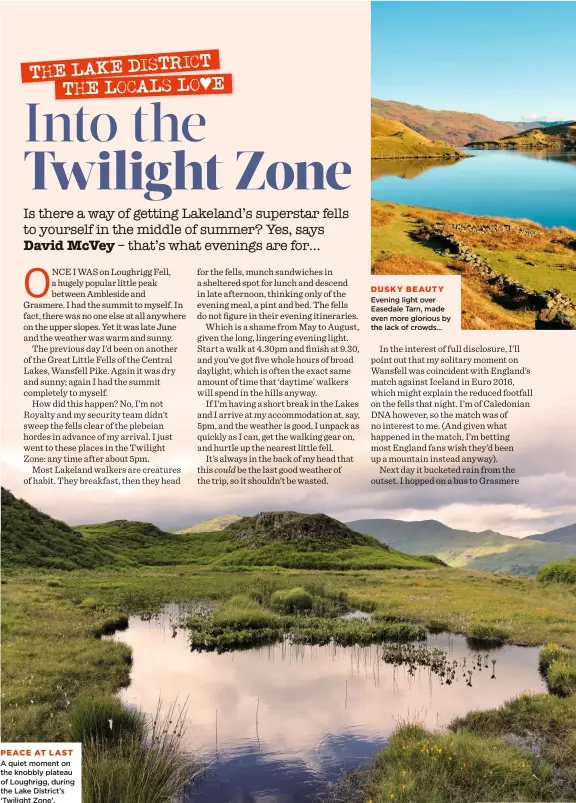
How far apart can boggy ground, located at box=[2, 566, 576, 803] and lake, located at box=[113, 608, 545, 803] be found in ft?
3.02

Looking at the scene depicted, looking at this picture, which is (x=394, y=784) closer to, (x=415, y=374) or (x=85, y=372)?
(x=415, y=374)

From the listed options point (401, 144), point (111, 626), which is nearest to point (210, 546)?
point (111, 626)

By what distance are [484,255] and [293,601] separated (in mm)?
16156

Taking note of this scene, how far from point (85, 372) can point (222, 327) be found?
4.68 metres

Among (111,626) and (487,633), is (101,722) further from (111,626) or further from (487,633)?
(487,633)

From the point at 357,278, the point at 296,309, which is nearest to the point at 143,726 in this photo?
the point at 296,309

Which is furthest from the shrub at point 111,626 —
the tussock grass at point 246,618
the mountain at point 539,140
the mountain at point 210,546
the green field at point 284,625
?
the mountain at point 539,140

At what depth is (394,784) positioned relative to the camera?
1546 cm

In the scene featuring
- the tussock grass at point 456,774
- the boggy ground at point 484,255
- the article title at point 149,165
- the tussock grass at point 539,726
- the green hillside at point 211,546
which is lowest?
the green hillside at point 211,546

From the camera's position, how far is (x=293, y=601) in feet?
99.4

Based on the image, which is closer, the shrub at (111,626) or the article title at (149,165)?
the article title at (149,165)

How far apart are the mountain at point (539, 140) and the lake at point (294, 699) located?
65.1 ft

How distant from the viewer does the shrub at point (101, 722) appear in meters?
17.8

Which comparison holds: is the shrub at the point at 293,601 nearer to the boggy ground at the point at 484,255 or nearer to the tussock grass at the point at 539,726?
the tussock grass at the point at 539,726
